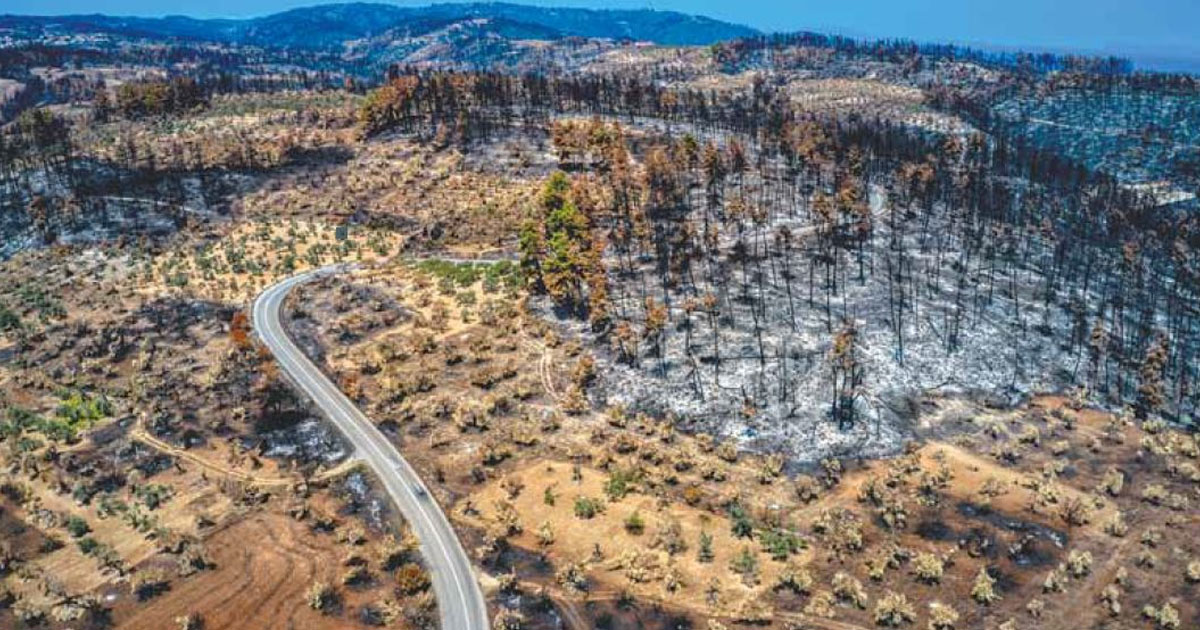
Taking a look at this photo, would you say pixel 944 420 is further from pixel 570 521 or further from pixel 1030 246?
pixel 1030 246

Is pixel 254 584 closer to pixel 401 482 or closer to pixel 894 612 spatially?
pixel 401 482

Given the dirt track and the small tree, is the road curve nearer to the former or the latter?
the dirt track

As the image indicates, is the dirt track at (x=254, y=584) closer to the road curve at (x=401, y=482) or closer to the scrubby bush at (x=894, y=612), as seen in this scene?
the road curve at (x=401, y=482)

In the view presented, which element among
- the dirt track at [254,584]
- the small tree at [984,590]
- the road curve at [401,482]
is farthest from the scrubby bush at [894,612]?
the dirt track at [254,584]

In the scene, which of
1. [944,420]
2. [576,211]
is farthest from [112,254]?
[944,420]

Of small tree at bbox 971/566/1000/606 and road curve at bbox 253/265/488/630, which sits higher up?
road curve at bbox 253/265/488/630

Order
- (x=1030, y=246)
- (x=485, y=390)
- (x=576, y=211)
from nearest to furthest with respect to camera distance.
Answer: (x=485, y=390), (x=576, y=211), (x=1030, y=246)

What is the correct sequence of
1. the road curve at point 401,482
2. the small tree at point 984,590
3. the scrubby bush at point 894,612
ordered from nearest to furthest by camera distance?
the scrubby bush at point 894,612 → the road curve at point 401,482 → the small tree at point 984,590

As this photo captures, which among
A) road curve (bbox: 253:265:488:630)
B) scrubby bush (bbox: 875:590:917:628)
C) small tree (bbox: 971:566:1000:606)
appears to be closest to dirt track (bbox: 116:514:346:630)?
road curve (bbox: 253:265:488:630)
